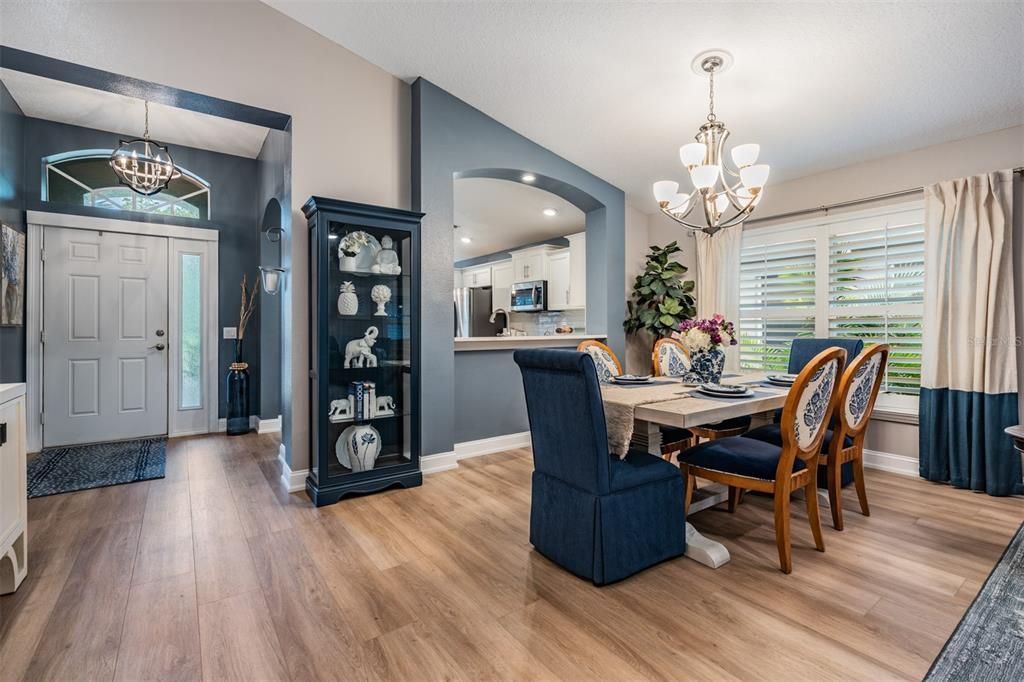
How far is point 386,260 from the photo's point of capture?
3324mm

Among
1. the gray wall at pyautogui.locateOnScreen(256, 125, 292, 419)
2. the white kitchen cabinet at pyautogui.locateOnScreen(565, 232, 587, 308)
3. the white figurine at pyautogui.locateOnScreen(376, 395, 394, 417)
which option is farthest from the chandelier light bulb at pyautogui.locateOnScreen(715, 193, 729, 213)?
the gray wall at pyautogui.locateOnScreen(256, 125, 292, 419)

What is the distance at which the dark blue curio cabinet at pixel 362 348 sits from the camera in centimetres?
301

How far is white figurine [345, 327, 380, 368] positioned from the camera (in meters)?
3.20

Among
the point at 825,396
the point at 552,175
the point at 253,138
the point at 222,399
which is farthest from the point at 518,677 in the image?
the point at 253,138

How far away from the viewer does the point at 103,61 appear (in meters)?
2.59

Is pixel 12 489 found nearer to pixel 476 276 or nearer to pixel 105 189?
pixel 105 189

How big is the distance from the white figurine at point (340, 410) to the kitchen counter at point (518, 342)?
1.04 metres

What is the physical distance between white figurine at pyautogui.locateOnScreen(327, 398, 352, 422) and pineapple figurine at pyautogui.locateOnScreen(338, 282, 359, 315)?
1.94 feet

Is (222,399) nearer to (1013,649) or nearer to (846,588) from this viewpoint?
(846,588)

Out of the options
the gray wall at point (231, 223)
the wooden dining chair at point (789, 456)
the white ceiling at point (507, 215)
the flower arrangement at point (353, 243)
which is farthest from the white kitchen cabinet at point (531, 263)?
the wooden dining chair at point (789, 456)

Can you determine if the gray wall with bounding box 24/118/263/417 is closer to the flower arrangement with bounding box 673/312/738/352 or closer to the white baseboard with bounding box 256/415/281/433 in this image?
the white baseboard with bounding box 256/415/281/433

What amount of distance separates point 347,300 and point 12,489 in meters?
1.79

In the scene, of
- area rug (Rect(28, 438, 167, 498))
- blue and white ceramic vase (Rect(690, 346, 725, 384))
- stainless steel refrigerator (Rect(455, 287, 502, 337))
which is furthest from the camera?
stainless steel refrigerator (Rect(455, 287, 502, 337))

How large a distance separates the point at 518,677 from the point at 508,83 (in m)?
3.50
